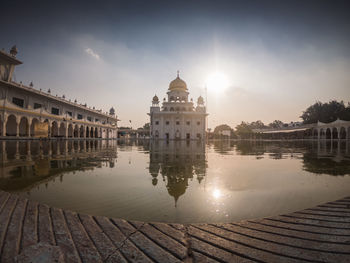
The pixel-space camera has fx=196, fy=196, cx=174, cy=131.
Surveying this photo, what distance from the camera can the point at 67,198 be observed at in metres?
3.65

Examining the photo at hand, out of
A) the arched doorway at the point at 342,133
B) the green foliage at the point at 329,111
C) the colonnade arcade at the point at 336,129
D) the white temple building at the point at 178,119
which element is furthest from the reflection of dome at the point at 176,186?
the green foliage at the point at 329,111

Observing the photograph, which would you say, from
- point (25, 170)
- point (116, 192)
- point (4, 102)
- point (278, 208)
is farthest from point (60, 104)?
point (278, 208)

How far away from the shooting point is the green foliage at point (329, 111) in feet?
197

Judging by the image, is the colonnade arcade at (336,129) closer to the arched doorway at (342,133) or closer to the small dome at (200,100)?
the arched doorway at (342,133)

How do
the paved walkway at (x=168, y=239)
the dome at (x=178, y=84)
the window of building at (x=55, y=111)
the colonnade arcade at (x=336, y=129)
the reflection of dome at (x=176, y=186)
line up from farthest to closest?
the dome at (x=178, y=84) → the colonnade arcade at (x=336, y=129) → the window of building at (x=55, y=111) → the reflection of dome at (x=176, y=186) → the paved walkway at (x=168, y=239)

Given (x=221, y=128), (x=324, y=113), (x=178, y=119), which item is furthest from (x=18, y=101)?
(x=221, y=128)

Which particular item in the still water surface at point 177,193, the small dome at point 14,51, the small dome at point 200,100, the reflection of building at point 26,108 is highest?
the small dome at point 14,51

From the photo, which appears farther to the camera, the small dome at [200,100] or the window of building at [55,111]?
the small dome at [200,100]

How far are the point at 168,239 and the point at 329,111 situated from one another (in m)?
80.4

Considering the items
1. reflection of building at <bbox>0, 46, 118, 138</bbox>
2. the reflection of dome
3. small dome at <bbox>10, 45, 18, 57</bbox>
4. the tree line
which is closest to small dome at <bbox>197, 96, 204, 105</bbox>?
the tree line

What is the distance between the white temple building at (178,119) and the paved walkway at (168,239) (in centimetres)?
5022

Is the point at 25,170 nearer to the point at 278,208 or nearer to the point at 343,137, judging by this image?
the point at 278,208

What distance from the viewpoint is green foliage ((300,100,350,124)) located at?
5996 cm

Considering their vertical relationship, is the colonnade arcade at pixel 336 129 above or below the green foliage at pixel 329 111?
below
